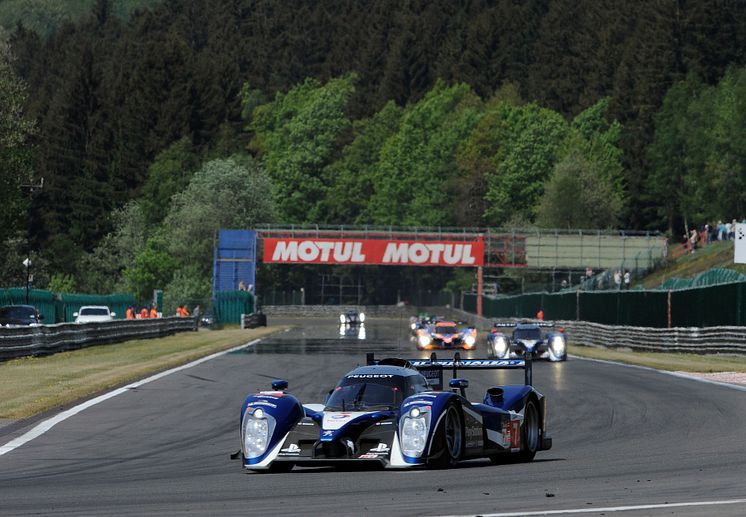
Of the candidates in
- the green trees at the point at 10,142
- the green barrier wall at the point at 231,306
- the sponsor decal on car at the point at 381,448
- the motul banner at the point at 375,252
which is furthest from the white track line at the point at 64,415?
the motul banner at the point at 375,252

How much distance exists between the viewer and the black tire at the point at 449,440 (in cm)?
1425

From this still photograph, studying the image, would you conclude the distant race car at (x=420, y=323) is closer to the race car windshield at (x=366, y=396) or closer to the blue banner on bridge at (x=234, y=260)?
the blue banner on bridge at (x=234, y=260)

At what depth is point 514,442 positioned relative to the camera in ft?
50.7

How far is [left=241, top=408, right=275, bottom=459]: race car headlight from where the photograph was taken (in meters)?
14.3

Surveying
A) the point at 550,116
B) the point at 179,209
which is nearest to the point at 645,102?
the point at 550,116

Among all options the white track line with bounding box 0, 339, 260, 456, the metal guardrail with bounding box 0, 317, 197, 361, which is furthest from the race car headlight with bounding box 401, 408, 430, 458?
the metal guardrail with bounding box 0, 317, 197, 361

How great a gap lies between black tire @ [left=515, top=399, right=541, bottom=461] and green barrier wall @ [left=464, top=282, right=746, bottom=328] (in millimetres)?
25688

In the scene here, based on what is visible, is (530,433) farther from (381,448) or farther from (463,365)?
(381,448)

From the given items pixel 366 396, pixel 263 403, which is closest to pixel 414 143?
pixel 366 396

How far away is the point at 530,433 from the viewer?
15930mm

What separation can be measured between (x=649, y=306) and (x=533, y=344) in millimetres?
11851

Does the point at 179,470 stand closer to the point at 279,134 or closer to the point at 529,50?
the point at 279,134

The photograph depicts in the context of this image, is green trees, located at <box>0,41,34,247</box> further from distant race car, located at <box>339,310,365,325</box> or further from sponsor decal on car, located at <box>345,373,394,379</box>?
sponsor decal on car, located at <box>345,373,394,379</box>

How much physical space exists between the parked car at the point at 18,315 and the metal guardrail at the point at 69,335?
2.39 metres
